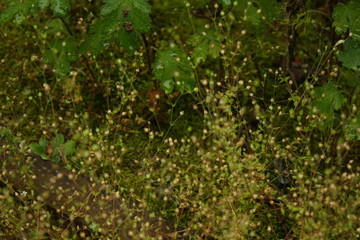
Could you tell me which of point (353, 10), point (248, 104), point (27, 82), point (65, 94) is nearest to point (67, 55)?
point (65, 94)

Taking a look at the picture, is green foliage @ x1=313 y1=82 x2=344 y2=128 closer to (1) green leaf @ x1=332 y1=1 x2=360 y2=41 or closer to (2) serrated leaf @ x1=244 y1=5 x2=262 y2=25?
(1) green leaf @ x1=332 y1=1 x2=360 y2=41

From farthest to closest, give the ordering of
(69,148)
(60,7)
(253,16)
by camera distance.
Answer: (69,148) < (253,16) < (60,7)

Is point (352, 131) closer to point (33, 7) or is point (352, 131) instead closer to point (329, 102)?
point (329, 102)

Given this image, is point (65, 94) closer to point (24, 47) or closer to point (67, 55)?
point (67, 55)

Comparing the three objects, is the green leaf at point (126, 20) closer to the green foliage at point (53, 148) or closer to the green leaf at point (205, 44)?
the green leaf at point (205, 44)

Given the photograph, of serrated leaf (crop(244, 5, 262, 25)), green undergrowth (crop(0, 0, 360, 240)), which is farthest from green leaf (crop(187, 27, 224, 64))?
serrated leaf (crop(244, 5, 262, 25))

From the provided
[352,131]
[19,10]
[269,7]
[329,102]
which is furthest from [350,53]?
[19,10]
